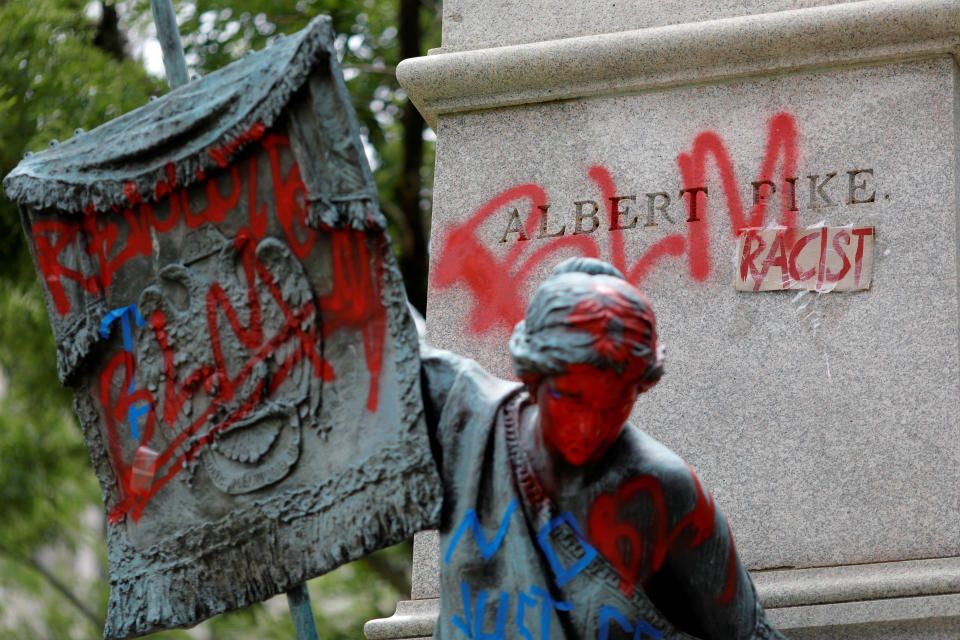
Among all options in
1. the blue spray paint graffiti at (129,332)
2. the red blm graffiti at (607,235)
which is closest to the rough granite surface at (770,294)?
the red blm graffiti at (607,235)

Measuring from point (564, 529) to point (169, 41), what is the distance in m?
1.76

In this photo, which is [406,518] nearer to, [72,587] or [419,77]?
[419,77]

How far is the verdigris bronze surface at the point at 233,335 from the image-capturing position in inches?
151

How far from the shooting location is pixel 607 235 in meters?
5.16

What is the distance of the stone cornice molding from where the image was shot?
4969mm

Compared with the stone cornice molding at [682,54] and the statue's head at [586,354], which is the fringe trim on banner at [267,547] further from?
the stone cornice molding at [682,54]

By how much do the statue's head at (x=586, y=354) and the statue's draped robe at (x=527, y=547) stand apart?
19 centimetres

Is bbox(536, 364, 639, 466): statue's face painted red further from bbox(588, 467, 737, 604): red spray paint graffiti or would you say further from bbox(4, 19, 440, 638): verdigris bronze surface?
bbox(4, 19, 440, 638): verdigris bronze surface

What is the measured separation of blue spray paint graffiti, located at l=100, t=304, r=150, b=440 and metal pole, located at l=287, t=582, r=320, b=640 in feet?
1.56

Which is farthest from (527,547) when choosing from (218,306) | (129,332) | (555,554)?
(129,332)

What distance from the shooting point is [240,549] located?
12.9 feet

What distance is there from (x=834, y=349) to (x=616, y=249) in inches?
25.9

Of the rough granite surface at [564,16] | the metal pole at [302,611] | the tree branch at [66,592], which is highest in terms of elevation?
the rough granite surface at [564,16]

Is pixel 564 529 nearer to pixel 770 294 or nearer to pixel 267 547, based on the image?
pixel 267 547
